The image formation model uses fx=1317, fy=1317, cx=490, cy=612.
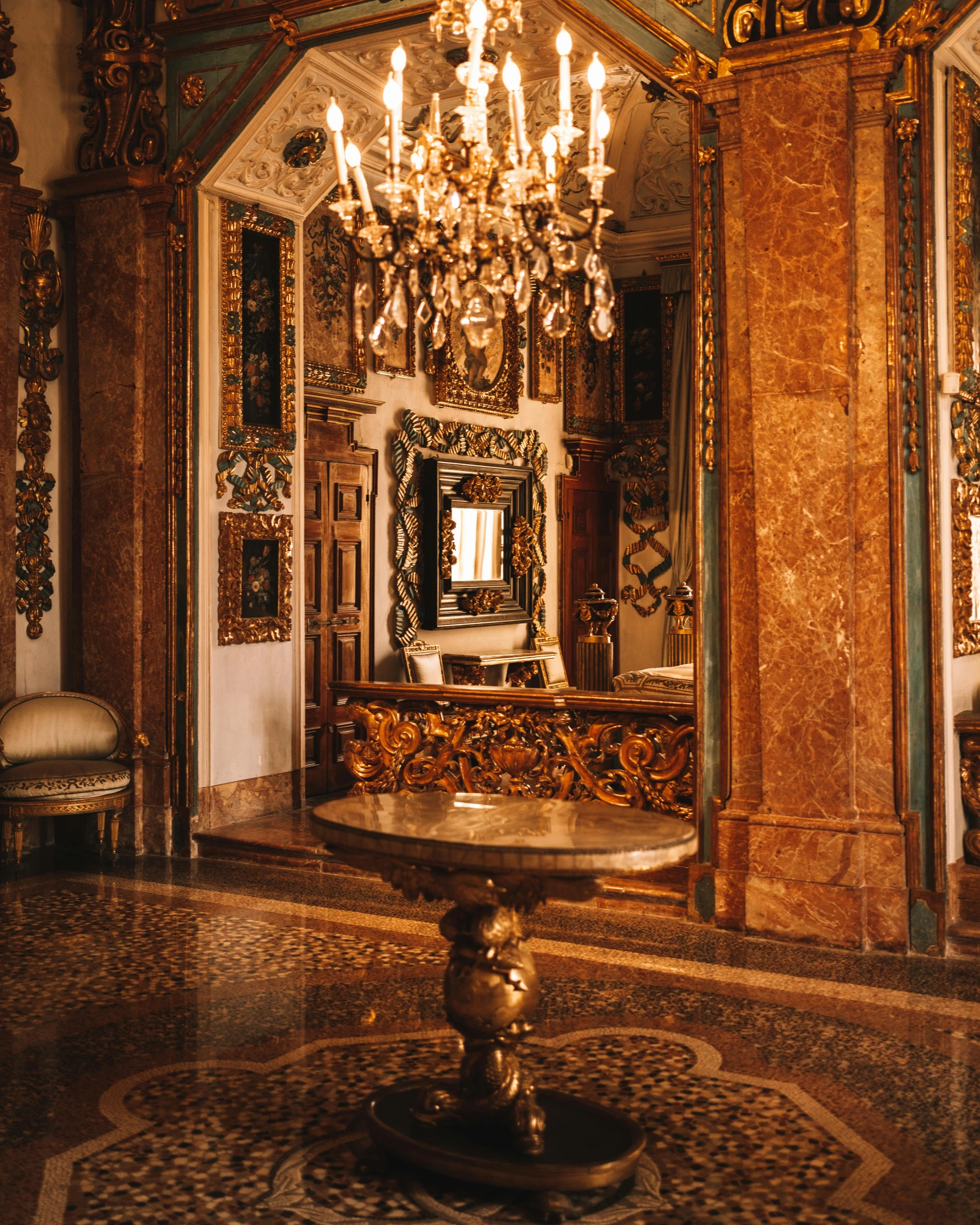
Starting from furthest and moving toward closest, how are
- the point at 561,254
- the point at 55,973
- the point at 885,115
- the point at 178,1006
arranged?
1. the point at 885,115
2. the point at 55,973
3. the point at 178,1006
4. the point at 561,254

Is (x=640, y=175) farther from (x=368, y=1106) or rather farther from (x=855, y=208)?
(x=368, y=1106)

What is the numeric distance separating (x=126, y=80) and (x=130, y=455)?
6.81 ft

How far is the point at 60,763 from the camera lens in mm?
6844

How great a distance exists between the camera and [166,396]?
721 centimetres

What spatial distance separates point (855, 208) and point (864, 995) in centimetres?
309

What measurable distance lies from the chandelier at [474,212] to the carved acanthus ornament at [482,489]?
17.9ft

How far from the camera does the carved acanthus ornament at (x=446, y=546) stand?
951cm

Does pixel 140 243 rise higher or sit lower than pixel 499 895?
higher

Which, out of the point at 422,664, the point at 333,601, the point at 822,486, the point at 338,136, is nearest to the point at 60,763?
the point at 333,601

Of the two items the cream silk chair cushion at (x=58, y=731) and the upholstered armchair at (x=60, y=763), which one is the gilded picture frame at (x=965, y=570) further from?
the cream silk chair cushion at (x=58, y=731)

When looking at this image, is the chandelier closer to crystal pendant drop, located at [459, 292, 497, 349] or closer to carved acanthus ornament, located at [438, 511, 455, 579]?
crystal pendant drop, located at [459, 292, 497, 349]

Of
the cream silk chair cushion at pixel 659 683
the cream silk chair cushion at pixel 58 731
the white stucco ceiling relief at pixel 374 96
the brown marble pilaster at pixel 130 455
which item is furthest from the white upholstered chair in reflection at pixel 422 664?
the white stucco ceiling relief at pixel 374 96

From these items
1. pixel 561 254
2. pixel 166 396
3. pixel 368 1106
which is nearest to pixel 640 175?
pixel 166 396

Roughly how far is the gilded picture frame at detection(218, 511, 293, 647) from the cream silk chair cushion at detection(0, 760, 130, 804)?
37.1 inches
